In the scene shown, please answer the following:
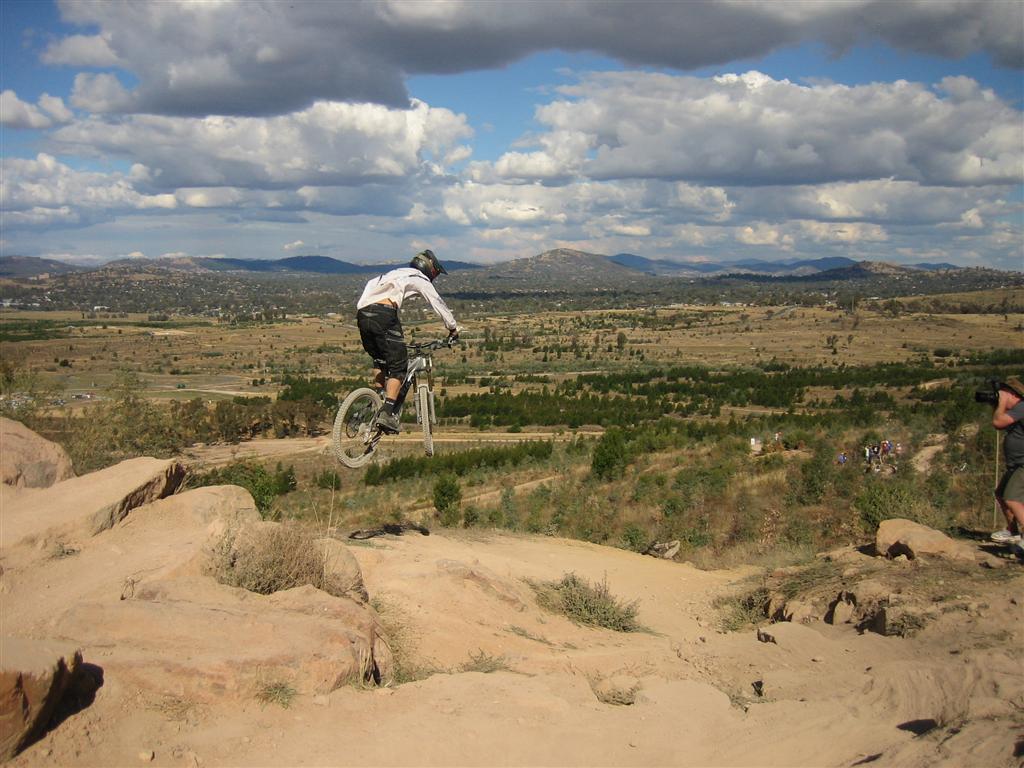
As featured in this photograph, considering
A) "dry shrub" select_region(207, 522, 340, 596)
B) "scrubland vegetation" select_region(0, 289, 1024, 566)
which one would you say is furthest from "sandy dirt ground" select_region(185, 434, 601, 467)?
"dry shrub" select_region(207, 522, 340, 596)

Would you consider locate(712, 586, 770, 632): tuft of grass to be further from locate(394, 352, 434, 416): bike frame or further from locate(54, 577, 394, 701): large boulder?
locate(54, 577, 394, 701): large boulder

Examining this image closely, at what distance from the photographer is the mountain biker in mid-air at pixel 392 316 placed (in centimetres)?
982

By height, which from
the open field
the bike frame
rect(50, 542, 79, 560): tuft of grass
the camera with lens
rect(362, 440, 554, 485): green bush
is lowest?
rect(362, 440, 554, 485): green bush

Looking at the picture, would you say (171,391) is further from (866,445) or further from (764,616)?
(764,616)

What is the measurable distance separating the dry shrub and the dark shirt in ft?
31.7

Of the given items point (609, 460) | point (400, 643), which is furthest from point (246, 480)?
point (400, 643)

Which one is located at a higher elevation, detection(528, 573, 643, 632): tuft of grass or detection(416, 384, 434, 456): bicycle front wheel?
detection(416, 384, 434, 456): bicycle front wheel

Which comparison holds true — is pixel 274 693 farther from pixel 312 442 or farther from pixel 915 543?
pixel 312 442

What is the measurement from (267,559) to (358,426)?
2.54 meters

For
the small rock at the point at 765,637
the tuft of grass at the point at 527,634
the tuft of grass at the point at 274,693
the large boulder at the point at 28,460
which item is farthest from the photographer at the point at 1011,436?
the large boulder at the point at 28,460

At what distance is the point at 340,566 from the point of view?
366 inches

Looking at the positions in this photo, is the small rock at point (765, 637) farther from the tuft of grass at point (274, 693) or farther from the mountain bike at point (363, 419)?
the tuft of grass at point (274, 693)

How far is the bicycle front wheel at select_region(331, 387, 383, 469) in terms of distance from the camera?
10359 millimetres

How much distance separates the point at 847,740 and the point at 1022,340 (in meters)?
109
